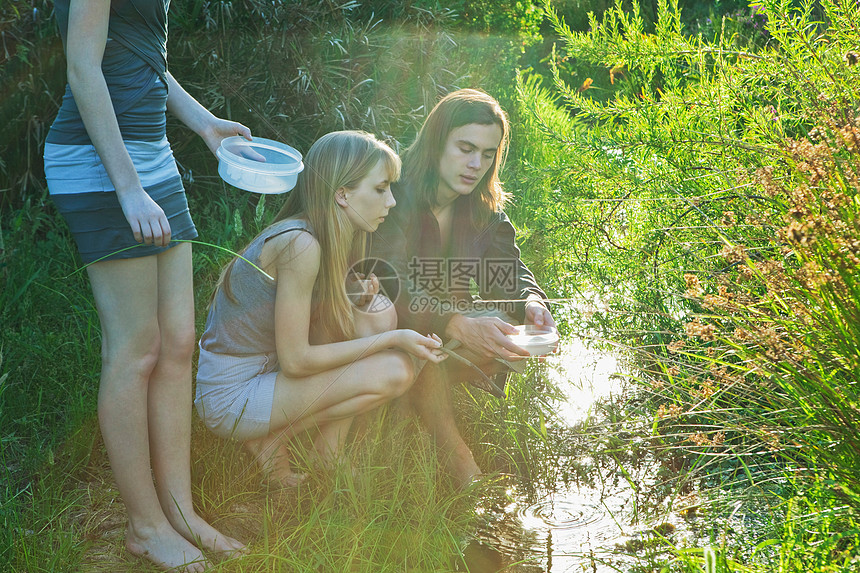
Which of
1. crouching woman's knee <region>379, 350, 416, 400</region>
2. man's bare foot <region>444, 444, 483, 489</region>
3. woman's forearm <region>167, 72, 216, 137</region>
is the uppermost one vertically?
woman's forearm <region>167, 72, 216, 137</region>

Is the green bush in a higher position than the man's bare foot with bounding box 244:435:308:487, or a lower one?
higher

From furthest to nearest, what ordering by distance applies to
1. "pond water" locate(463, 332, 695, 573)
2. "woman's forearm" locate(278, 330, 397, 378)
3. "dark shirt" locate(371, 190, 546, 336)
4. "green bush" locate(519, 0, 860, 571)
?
"dark shirt" locate(371, 190, 546, 336) < "woman's forearm" locate(278, 330, 397, 378) < "pond water" locate(463, 332, 695, 573) < "green bush" locate(519, 0, 860, 571)

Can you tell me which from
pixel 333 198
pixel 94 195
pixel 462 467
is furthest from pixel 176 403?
pixel 462 467

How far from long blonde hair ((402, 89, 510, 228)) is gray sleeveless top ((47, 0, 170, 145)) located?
1083 millimetres

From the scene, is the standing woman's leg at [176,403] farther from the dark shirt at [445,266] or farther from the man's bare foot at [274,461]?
the dark shirt at [445,266]

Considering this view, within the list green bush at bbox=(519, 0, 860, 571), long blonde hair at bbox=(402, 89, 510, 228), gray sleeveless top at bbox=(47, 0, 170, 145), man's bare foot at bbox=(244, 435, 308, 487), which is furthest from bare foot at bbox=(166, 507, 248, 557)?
long blonde hair at bbox=(402, 89, 510, 228)

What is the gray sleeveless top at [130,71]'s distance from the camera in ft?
5.52

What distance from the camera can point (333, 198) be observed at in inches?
88.2

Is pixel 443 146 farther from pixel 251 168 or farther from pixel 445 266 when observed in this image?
pixel 251 168

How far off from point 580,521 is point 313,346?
922 mm

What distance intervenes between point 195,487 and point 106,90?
1.15 m

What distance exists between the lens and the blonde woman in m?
2.23

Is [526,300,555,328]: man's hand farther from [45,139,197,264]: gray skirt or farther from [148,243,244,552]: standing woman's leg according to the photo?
[45,139,197,264]: gray skirt

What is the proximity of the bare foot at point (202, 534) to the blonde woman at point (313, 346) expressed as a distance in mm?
304
